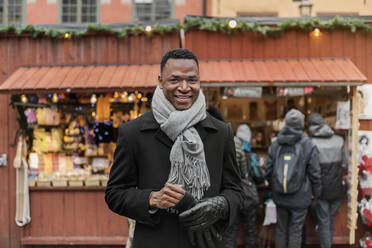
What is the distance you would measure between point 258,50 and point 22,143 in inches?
180

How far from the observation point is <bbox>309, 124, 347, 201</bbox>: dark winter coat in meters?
6.43

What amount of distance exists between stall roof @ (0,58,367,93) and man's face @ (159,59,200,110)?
13.2 feet

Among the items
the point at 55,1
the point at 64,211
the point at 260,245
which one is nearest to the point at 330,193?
the point at 260,245

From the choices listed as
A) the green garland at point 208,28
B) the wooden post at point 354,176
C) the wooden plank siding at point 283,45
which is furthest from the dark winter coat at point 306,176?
the green garland at point 208,28

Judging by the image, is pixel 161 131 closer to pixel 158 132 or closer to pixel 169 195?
pixel 158 132

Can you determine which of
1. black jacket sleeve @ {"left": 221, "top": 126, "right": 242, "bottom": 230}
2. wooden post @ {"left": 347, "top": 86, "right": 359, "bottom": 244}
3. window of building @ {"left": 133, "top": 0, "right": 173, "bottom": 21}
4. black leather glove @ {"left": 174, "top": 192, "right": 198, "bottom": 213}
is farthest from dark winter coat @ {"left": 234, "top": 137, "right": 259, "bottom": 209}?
window of building @ {"left": 133, "top": 0, "right": 173, "bottom": 21}

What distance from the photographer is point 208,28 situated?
23.6ft

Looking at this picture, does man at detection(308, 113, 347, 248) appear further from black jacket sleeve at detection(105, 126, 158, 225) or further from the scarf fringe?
black jacket sleeve at detection(105, 126, 158, 225)

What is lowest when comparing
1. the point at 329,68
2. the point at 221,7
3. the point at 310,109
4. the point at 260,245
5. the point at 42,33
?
the point at 260,245

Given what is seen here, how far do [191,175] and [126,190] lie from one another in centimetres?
40

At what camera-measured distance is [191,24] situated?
7.19 m

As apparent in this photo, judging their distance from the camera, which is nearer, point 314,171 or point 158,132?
point 158,132

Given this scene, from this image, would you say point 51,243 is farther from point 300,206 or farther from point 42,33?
point 300,206

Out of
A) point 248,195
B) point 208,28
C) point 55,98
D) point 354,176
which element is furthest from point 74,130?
point 354,176
